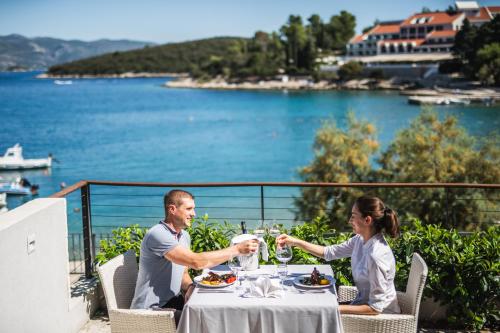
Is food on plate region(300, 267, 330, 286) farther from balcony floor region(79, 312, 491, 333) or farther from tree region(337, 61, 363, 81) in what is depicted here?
tree region(337, 61, 363, 81)

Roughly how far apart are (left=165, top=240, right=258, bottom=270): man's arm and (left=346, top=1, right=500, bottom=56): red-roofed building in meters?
88.7

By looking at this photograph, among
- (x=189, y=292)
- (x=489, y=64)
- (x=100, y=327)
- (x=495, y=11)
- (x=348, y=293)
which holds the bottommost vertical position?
(x=100, y=327)

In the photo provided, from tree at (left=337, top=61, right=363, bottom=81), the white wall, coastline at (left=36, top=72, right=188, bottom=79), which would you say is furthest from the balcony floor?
coastline at (left=36, top=72, right=188, bottom=79)

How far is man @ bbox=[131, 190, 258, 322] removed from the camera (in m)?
3.30

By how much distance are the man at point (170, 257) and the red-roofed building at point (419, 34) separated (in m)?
88.7

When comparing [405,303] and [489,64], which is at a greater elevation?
[489,64]

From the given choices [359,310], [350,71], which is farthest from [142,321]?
[350,71]

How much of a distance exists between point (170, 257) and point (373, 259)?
3.91ft

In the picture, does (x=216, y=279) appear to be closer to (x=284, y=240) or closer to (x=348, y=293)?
(x=284, y=240)

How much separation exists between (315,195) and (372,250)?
15976 mm

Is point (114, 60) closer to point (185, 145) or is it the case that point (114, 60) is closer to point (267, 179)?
point (185, 145)

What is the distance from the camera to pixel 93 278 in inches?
199

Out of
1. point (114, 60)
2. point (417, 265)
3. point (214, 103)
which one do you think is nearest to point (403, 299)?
point (417, 265)

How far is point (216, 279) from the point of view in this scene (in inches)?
130
